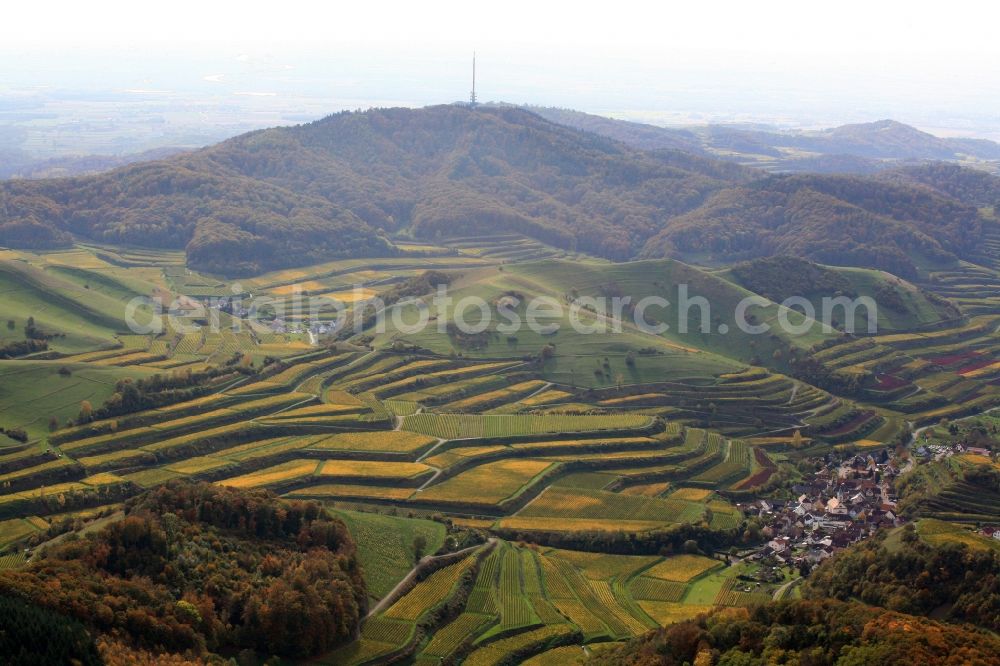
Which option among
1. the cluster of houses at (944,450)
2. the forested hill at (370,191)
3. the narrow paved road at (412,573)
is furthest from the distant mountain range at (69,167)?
the narrow paved road at (412,573)

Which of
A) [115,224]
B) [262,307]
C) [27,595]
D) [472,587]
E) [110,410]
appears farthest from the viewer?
[115,224]

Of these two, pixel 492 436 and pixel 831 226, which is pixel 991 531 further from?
pixel 831 226

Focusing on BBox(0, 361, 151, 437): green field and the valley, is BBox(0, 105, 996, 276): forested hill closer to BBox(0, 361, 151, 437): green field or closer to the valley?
the valley

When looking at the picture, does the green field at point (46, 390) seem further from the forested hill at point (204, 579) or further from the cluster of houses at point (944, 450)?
the cluster of houses at point (944, 450)

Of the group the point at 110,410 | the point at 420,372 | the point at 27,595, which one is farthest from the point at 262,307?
the point at 27,595

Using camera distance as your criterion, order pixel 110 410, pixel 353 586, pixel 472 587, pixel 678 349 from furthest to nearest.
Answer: pixel 678 349 < pixel 110 410 < pixel 472 587 < pixel 353 586

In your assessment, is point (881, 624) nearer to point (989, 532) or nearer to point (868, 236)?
point (989, 532)

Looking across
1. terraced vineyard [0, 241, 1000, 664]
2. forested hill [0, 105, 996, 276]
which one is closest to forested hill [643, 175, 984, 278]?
forested hill [0, 105, 996, 276]
